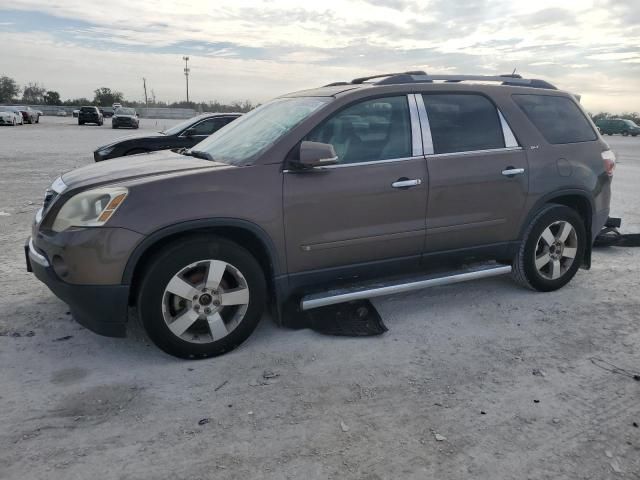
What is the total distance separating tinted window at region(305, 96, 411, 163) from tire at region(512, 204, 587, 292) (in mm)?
1509

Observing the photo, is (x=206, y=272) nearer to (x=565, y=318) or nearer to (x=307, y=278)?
(x=307, y=278)

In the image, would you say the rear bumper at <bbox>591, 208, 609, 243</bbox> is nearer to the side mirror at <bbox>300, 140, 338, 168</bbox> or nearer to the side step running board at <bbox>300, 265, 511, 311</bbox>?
the side step running board at <bbox>300, 265, 511, 311</bbox>

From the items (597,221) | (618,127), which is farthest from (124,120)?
(597,221)

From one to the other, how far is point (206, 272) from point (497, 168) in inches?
97.7

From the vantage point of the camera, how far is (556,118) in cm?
480

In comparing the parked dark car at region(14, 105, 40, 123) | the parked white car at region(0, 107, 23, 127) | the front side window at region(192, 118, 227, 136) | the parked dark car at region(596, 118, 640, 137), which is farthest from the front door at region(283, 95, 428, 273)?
the parked dark car at region(14, 105, 40, 123)

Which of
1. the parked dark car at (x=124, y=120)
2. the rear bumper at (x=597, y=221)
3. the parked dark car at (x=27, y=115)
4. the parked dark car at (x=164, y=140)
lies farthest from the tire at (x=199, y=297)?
the parked dark car at (x=27, y=115)

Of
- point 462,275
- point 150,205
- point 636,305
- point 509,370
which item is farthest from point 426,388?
point 636,305

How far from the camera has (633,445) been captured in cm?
267

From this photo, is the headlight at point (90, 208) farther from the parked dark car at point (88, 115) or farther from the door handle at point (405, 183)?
the parked dark car at point (88, 115)

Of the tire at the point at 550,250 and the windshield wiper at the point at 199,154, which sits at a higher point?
the windshield wiper at the point at 199,154

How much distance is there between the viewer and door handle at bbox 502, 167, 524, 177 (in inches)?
172

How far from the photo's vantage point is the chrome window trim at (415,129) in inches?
159

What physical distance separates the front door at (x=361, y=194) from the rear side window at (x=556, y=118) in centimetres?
127
